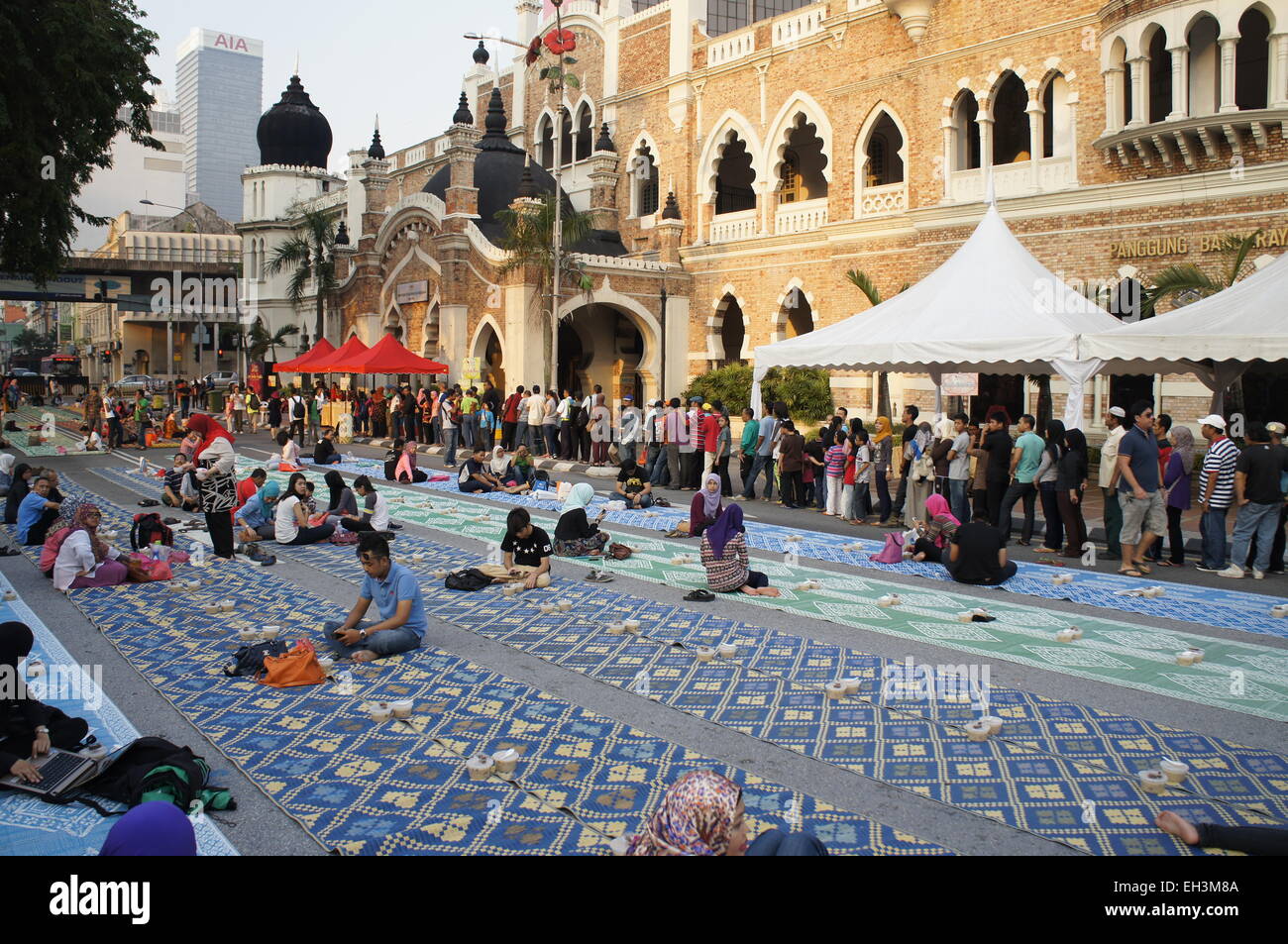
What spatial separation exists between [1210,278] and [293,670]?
653 inches

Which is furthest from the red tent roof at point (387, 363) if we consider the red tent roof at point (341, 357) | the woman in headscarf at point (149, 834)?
the woman in headscarf at point (149, 834)

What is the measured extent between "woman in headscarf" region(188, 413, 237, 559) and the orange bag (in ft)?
14.5

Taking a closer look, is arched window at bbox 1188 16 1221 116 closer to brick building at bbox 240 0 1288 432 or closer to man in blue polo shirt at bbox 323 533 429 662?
brick building at bbox 240 0 1288 432

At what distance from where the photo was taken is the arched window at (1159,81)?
699 inches

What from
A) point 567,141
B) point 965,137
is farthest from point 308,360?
point 965,137

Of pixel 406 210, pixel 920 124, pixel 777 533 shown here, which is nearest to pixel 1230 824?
pixel 777 533

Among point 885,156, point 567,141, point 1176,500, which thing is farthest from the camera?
point 567,141

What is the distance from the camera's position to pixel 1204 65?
680 inches

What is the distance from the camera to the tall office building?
18650 cm

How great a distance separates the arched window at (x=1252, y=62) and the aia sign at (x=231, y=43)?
20776 cm

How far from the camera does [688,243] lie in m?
28.7

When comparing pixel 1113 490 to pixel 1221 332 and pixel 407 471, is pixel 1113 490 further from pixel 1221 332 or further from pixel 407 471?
pixel 407 471

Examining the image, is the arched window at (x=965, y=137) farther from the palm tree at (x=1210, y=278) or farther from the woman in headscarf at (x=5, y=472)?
the woman in headscarf at (x=5, y=472)
